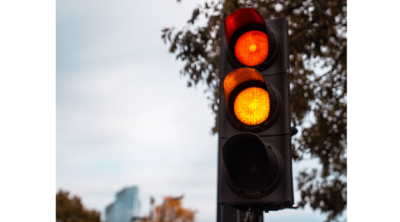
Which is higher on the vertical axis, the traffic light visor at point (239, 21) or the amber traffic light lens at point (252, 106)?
the traffic light visor at point (239, 21)

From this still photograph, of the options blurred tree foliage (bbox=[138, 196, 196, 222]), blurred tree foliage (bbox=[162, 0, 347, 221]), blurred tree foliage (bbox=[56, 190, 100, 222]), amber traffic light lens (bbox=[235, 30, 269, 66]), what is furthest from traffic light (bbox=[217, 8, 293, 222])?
blurred tree foliage (bbox=[138, 196, 196, 222])

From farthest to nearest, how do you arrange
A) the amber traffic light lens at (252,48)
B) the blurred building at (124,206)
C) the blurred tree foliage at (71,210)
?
the blurred building at (124,206) < the blurred tree foliage at (71,210) < the amber traffic light lens at (252,48)

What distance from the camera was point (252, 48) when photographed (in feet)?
Result: 7.54

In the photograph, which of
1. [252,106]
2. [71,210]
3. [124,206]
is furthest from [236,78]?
[124,206]

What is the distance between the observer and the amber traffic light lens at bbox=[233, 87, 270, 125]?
6.83 feet

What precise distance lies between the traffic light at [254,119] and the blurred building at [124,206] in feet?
256

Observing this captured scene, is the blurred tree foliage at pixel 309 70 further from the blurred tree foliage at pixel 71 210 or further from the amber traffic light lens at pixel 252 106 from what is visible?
the blurred tree foliage at pixel 71 210

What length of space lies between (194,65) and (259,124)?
439cm

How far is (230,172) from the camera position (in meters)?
2.04

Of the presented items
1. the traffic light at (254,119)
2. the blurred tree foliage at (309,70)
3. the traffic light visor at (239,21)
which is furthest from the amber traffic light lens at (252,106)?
the blurred tree foliage at (309,70)

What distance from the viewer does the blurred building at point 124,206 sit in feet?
254

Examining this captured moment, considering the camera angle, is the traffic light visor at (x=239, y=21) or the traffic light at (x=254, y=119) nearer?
the traffic light at (x=254, y=119)
